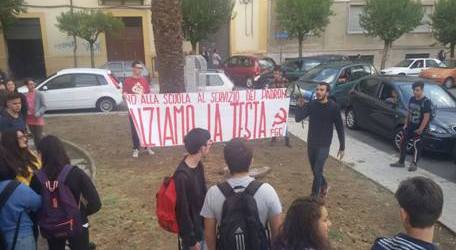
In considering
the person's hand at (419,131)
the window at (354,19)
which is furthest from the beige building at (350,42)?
the person's hand at (419,131)

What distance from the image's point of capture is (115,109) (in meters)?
15.0

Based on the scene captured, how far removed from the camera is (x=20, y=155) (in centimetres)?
375

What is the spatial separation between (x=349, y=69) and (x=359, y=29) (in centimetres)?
1870

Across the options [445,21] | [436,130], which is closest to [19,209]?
[436,130]

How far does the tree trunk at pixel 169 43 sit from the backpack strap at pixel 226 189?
5730 millimetres

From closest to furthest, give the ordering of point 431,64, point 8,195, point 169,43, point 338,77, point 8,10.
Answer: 1. point 8,195
2. point 169,43
3. point 338,77
4. point 8,10
5. point 431,64

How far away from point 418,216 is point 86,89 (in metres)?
13.5

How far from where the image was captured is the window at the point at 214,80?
14.9 meters

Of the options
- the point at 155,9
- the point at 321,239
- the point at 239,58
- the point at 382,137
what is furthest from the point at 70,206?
the point at 239,58

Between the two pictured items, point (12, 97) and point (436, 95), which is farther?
point (436, 95)

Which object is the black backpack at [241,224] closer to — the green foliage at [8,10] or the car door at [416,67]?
the green foliage at [8,10]

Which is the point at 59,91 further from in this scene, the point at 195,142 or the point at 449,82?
the point at 449,82

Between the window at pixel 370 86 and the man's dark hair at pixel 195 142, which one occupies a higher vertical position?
the man's dark hair at pixel 195 142

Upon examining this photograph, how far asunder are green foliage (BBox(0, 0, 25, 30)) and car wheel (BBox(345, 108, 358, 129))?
17.6 m
